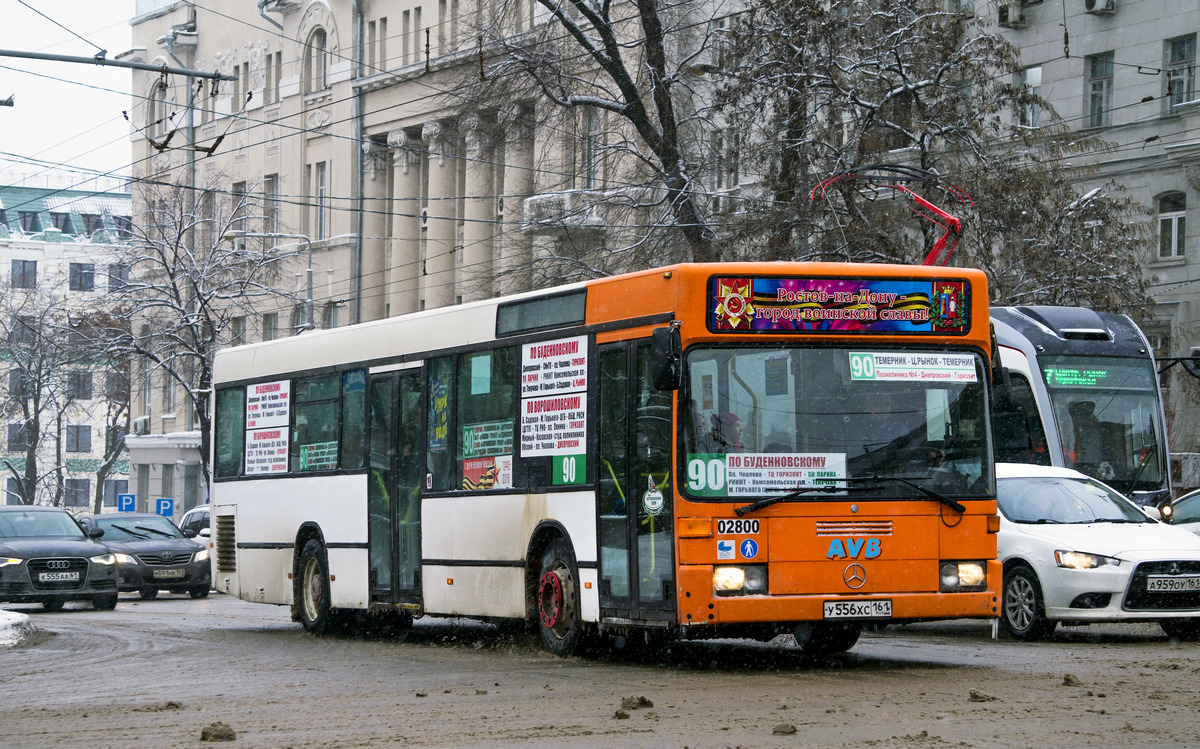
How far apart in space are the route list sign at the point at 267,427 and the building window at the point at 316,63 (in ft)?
130

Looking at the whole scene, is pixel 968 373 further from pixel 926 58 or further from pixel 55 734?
pixel 926 58

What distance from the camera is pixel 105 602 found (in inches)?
975

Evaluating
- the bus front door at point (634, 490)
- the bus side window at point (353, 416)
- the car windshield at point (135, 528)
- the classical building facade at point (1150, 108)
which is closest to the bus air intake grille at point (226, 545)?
the bus side window at point (353, 416)

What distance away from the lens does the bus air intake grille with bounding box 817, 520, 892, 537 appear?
11797 millimetres

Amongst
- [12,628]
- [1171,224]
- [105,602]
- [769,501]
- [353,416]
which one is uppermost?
[1171,224]

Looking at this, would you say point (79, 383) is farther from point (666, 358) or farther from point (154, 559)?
point (666, 358)

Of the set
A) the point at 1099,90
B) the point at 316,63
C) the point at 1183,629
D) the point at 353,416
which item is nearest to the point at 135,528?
the point at 353,416

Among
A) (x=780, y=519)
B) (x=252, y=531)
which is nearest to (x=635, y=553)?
(x=780, y=519)

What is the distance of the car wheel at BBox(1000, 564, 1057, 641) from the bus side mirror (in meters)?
5.05

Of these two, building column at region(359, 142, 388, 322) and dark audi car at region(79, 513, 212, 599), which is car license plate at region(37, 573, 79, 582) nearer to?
dark audi car at region(79, 513, 212, 599)

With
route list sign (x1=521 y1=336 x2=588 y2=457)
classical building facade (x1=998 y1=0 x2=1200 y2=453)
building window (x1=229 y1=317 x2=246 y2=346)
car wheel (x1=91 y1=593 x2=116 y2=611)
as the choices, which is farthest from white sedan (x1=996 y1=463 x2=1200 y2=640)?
building window (x1=229 y1=317 x2=246 y2=346)

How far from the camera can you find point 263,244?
53.2 metres

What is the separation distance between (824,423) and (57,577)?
15.3 meters

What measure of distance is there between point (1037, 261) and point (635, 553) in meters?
17.1
